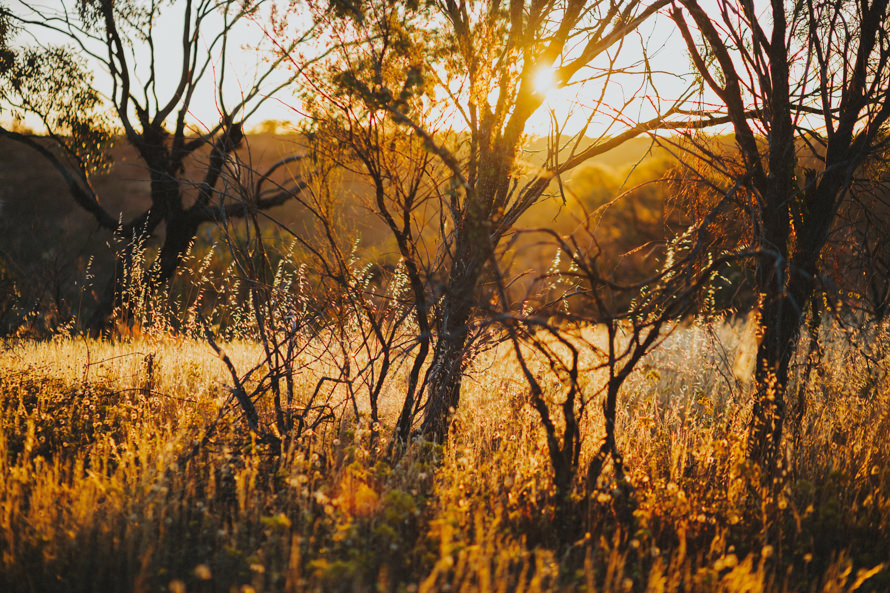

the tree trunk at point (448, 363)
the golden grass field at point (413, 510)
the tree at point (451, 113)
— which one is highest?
the tree at point (451, 113)

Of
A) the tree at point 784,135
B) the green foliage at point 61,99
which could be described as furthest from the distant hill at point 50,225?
the tree at point 784,135

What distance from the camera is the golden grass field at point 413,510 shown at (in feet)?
6.77

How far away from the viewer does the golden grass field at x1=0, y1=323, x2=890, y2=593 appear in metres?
2.06

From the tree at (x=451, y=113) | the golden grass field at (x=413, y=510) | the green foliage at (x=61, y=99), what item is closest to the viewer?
the golden grass field at (x=413, y=510)

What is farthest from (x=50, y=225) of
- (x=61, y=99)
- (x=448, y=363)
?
(x=448, y=363)

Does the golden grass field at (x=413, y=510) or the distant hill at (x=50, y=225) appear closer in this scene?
the golden grass field at (x=413, y=510)

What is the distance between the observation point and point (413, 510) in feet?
7.44

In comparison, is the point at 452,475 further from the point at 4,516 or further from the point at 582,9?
the point at 582,9

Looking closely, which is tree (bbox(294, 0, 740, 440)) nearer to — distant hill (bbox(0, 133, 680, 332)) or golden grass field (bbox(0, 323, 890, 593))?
golden grass field (bbox(0, 323, 890, 593))

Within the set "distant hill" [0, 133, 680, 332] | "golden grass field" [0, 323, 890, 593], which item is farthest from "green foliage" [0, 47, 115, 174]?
"golden grass field" [0, 323, 890, 593]

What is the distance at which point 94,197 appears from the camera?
10.8 metres

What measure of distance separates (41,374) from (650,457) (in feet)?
15.1

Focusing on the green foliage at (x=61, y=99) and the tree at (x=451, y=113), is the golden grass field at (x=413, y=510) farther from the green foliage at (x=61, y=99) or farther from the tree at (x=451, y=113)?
the green foliage at (x=61, y=99)

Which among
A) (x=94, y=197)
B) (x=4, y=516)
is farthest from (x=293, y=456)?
(x=94, y=197)
